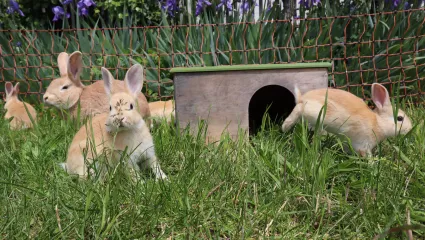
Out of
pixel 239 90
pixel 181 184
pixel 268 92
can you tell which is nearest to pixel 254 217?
pixel 181 184

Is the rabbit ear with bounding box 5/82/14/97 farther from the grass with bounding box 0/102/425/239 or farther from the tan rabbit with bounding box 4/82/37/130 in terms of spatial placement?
the grass with bounding box 0/102/425/239

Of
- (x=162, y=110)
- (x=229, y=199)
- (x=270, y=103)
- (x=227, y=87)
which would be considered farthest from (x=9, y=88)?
(x=229, y=199)

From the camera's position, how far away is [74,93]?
352 cm

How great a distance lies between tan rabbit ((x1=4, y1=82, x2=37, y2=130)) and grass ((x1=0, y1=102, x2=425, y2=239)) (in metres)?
1.11

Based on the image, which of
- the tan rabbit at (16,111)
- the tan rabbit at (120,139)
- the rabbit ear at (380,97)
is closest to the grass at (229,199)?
the tan rabbit at (120,139)

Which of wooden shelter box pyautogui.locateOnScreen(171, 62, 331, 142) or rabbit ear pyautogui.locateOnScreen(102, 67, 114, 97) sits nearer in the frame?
rabbit ear pyautogui.locateOnScreen(102, 67, 114, 97)

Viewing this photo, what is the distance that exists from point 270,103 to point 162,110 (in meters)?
0.91

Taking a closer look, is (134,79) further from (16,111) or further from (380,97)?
(16,111)

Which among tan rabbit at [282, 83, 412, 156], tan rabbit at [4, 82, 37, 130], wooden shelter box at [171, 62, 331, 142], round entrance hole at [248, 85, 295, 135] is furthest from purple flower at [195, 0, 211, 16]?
tan rabbit at [282, 83, 412, 156]

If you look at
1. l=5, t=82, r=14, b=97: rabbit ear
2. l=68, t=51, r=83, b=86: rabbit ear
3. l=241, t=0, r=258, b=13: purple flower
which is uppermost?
l=241, t=0, r=258, b=13: purple flower

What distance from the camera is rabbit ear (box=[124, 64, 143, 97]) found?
2.47m

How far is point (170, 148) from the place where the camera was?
8.54 ft

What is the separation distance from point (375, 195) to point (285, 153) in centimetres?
69

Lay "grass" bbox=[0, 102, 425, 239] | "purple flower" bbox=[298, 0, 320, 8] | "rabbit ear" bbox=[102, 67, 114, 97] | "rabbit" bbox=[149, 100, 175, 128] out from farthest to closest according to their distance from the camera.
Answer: "purple flower" bbox=[298, 0, 320, 8] → "rabbit" bbox=[149, 100, 175, 128] → "rabbit ear" bbox=[102, 67, 114, 97] → "grass" bbox=[0, 102, 425, 239]
